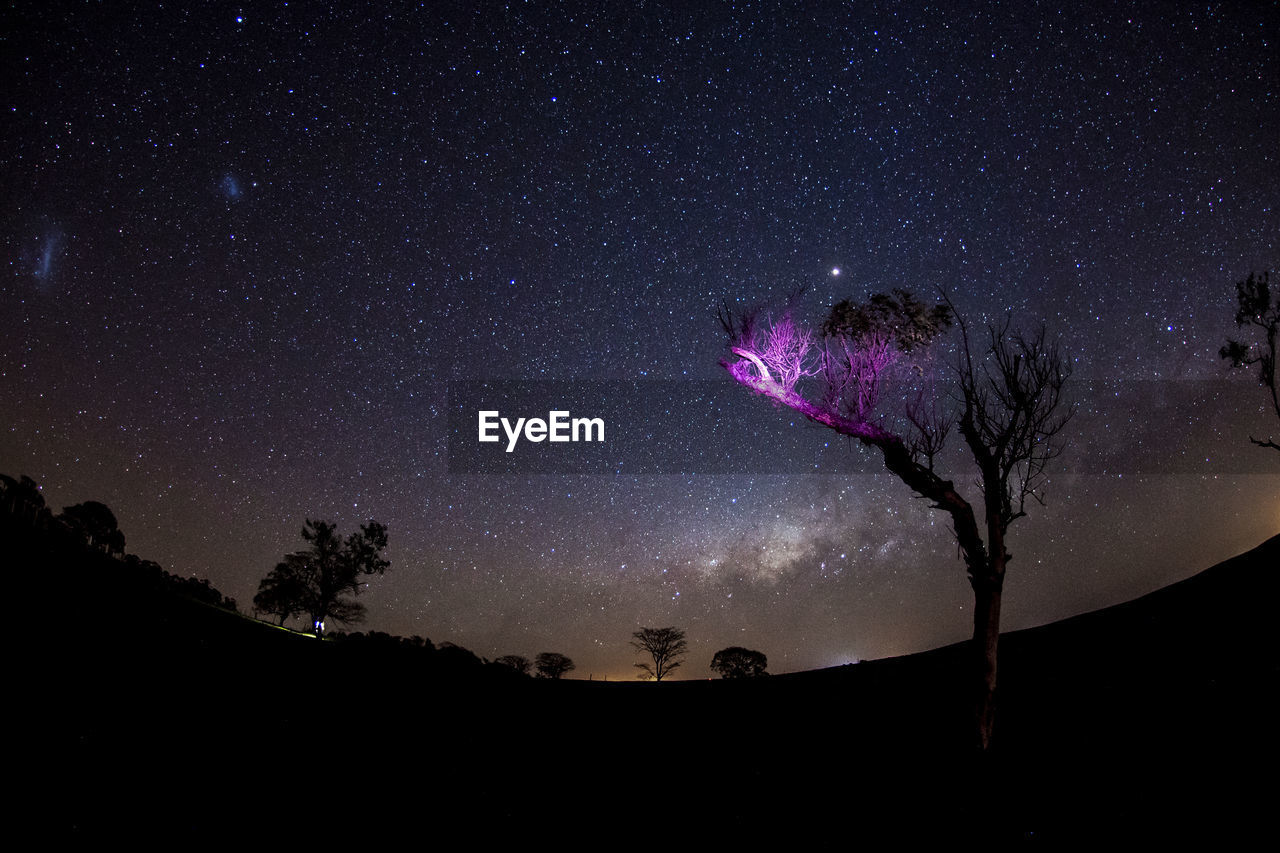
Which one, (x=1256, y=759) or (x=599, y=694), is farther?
(x=599, y=694)

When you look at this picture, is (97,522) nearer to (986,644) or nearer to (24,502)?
(24,502)

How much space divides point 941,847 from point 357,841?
19.7 ft

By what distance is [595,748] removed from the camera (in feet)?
35.3

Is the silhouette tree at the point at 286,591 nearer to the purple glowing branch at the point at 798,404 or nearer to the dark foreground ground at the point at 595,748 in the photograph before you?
the dark foreground ground at the point at 595,748

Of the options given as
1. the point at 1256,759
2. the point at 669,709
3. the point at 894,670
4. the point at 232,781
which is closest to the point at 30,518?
the point at 232,781

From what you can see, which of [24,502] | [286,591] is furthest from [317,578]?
[24,502]

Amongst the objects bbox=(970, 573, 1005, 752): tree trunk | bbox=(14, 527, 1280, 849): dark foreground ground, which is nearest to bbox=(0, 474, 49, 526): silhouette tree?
bbox=(14, 527, 1280, 849): dark foreground ground

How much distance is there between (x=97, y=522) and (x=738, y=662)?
5708cm

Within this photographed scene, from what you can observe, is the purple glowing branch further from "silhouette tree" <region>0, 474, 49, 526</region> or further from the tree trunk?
"silhouette tree" <region>0, 474, 49, 526</region>

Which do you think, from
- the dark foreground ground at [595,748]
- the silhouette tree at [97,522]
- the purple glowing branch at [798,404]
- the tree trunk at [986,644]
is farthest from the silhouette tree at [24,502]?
the silhouette tree at [97,522]

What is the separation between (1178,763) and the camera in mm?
7516

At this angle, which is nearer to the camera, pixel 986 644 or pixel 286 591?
pixel 986 644

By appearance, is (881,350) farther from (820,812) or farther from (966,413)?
(820,812)

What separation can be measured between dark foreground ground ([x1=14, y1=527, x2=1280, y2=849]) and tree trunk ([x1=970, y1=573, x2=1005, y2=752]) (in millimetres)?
254
